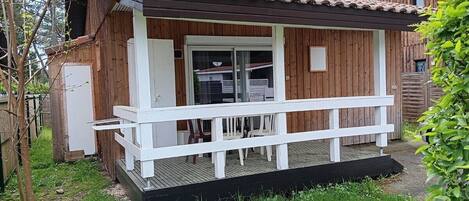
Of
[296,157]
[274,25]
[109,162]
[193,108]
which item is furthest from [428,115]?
[109,162]

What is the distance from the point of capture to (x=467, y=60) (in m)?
2.07

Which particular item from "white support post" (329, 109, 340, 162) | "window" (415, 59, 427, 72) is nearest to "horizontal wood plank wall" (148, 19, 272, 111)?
"white support post" (329, 109, 340, 162)

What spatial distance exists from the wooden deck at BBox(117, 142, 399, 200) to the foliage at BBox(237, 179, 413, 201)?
0.58 feet

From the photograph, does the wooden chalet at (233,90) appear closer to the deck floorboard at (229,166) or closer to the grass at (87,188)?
the deck floorboard at (229,166)

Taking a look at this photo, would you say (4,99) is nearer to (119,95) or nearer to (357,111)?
(119,95)

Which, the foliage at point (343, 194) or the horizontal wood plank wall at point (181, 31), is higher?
the horizontal wood plank wall at point (181, 31)

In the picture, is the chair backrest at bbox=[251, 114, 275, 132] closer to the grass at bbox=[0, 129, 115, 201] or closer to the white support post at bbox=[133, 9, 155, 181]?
the white support post at bbox=[133, 9, 155, 181]

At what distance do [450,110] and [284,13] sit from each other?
3058mm

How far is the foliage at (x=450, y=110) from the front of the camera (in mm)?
2045

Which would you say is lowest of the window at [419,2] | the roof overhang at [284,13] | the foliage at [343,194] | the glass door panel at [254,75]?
the foliage at [343,194]

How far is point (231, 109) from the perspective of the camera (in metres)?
4.79

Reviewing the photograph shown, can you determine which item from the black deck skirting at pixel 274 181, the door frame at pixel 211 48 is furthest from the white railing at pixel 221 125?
the door frame at pixel 211 48

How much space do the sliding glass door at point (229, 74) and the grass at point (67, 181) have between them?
2.08 metres

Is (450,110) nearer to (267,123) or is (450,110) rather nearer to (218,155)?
(218,155)
